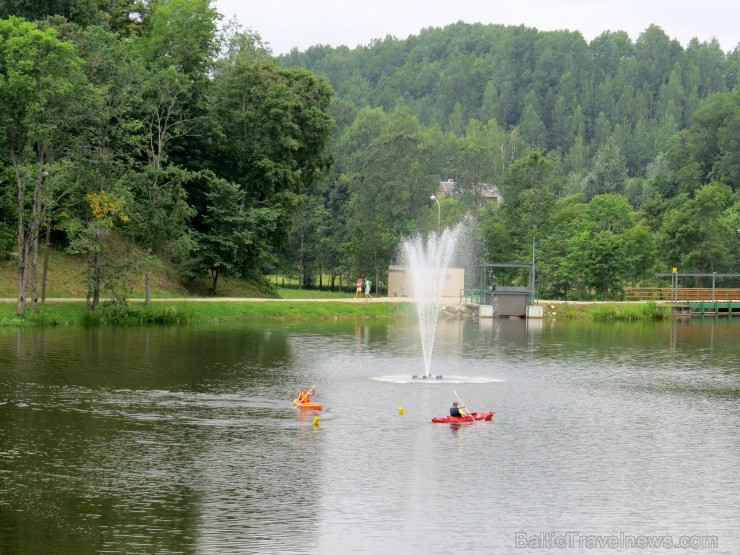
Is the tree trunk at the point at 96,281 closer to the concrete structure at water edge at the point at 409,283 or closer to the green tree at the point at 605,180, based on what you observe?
the concrete structure at water edge at the point at 409,283

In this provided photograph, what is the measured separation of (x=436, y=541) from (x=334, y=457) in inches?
360

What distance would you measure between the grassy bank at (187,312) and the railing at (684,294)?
3129 centimetres

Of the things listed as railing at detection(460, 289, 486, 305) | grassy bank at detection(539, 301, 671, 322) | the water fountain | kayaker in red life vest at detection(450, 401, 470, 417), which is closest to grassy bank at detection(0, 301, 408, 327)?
the water fountain

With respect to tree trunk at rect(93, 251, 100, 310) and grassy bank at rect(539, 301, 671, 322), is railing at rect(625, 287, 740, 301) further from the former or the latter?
tree trunk at rect(93, 251, 100, 310)

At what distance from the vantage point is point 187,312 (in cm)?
8344

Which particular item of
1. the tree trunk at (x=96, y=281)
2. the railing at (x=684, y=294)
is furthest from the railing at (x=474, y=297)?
the tree trunk at (x=96, y=281)

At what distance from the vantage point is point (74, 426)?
4000cm

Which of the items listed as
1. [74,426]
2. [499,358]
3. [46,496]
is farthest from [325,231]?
[46,496]

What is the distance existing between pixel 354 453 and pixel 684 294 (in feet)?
292

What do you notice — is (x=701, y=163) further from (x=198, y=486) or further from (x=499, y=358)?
(x=198, y=486)

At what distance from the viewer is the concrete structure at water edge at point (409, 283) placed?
115812mm

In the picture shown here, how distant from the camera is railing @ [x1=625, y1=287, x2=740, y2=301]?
11788 cm

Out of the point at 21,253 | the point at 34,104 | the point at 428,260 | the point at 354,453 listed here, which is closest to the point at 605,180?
the point at 428,260

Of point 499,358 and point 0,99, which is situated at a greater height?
point 0,99
